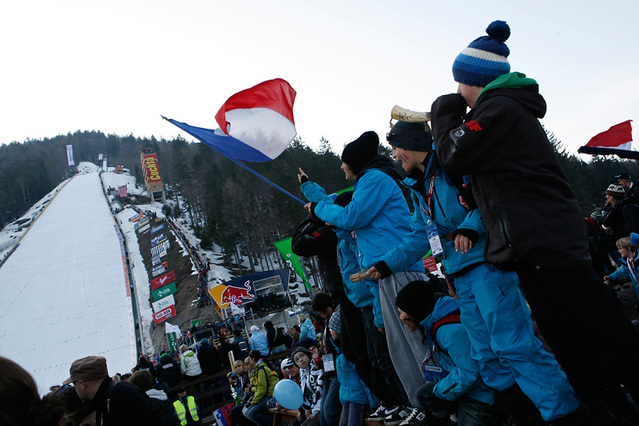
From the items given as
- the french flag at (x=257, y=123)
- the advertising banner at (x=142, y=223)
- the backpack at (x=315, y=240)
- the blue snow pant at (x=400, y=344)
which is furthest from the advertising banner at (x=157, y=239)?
the blue snow pant at (x=400, y=344)

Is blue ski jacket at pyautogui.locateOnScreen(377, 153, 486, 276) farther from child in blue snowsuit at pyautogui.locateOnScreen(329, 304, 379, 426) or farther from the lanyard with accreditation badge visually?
child in blue snowsuit at pyautogui.locateOnScreen(329, 304, 379, 426)

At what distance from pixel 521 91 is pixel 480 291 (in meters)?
0.98

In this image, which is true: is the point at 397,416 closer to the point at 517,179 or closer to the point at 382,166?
the point at 382,166

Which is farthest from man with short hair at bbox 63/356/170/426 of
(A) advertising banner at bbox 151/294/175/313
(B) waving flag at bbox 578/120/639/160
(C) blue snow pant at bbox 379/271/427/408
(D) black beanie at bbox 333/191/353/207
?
(A) advertising banner at bbox 151/294/175/313

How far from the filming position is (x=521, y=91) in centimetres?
205

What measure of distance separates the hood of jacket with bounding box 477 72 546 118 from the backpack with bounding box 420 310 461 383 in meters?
1.34

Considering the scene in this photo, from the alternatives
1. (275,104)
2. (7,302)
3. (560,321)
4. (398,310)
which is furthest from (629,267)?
(7,302)

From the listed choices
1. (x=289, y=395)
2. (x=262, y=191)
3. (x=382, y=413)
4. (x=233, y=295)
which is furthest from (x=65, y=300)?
(x=382, y=413)

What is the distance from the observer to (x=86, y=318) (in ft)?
109

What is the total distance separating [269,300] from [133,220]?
44.4 meters

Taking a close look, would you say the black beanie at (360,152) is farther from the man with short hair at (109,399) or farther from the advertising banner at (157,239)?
the advertising banner at (157,239)

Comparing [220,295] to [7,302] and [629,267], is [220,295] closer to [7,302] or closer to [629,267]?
[629,267]

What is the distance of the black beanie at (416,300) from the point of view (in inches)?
115

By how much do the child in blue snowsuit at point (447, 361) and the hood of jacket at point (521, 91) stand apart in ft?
4.41
